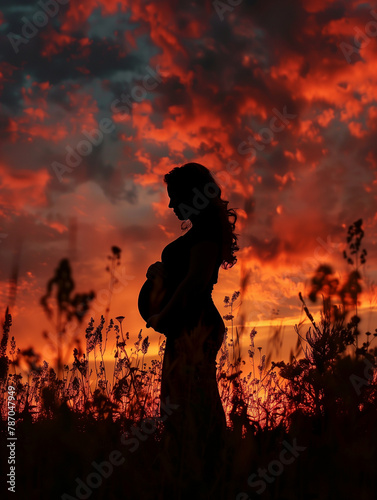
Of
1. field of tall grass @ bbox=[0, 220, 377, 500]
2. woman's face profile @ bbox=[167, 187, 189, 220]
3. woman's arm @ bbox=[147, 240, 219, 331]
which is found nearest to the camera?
field of tall grass @ bbox=[0, 220, 377, 500]

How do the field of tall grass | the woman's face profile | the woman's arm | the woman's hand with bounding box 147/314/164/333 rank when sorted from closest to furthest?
the field of tall grass → the woman's arm → the woman's hand with bounding box 147/314/164/333 → the woman's face profile

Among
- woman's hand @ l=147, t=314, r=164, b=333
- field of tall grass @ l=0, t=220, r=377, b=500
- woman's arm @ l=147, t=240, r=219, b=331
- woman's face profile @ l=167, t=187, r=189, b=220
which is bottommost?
field of tall grass @ l=0, t=220, r=377, b=500

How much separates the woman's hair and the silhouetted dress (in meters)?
0.12

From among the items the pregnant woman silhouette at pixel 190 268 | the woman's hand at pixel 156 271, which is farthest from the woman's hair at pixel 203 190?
the woman's hand at pixel 156 271

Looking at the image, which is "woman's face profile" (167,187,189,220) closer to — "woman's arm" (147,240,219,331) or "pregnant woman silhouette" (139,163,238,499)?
"pregnant woman silhouette" (139,163,238,499)

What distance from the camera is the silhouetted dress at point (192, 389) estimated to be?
1591 mm

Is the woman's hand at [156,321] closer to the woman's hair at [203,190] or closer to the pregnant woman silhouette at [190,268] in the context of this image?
the pregnant woman silhouette at [190,268]

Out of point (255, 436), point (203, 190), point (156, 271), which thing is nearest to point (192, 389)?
point (255, 436)

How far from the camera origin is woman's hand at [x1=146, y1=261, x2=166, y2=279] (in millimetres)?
2997

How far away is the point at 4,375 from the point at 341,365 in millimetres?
3531

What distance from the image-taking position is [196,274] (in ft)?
9.12

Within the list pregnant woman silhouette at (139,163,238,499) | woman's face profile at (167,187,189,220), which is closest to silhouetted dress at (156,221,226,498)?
pregnant woman silhouette at (139,163,238,499)

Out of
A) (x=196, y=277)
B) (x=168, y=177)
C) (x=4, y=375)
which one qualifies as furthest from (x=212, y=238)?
(x=4, y=375)

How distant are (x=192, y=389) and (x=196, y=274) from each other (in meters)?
0.75
